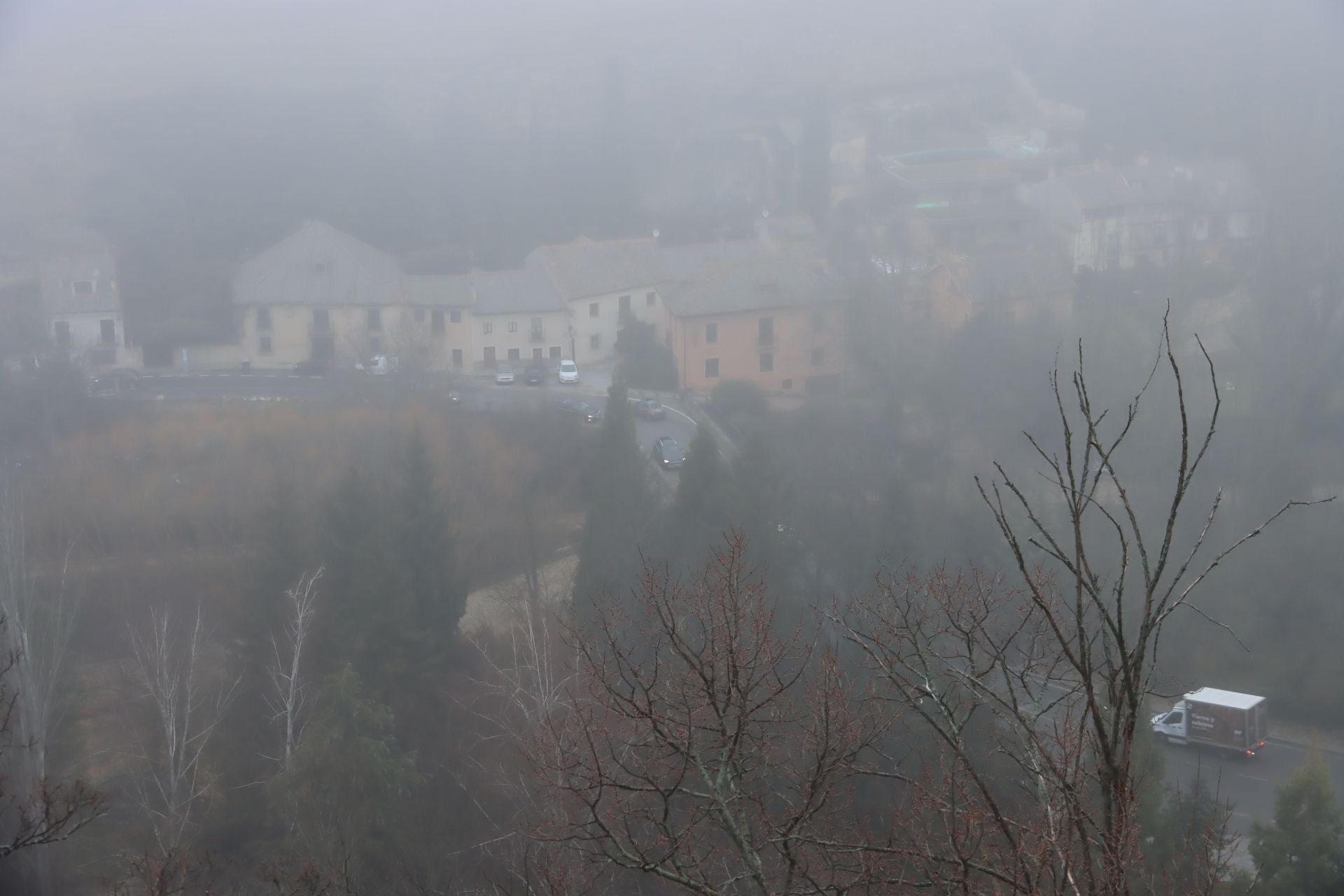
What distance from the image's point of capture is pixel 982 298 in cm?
1538

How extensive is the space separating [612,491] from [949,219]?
1157 centimetres

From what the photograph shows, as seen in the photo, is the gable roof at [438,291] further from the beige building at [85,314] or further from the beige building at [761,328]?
the beige building at [85,314]

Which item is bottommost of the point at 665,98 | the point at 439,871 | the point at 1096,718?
the point at 439,871

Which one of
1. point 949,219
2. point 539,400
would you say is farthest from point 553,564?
point 949,219

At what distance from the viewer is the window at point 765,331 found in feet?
50.1

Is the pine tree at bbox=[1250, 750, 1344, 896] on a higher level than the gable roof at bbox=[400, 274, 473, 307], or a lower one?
lower

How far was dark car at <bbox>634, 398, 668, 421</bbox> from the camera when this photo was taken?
1353cm

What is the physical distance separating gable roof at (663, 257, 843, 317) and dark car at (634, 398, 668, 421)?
1.71m

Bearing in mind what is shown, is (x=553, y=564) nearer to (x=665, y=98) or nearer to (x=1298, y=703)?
(x=1298, y=703)

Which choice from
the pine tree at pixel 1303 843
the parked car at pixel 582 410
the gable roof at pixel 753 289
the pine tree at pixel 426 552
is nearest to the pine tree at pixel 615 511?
the pine tree at pixel 426 552

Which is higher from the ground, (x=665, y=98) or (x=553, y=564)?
(x=665, y=98)

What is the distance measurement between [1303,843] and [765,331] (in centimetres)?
1107

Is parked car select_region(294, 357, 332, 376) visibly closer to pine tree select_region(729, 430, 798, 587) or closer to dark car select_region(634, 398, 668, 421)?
dark car select_region(634, 398, 668, 421)

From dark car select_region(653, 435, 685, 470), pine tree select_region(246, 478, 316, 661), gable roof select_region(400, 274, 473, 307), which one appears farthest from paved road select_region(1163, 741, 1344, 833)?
gable roof select_region(400, 274, 473, 307)
